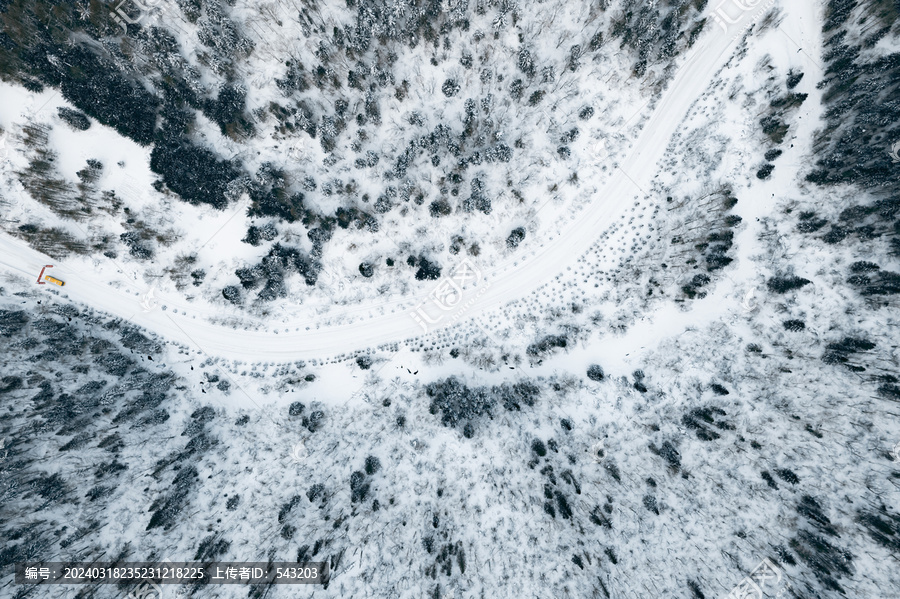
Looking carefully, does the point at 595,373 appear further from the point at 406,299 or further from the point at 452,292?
the point at 406,299

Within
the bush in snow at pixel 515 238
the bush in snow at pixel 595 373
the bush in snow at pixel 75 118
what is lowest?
the bush in snow at pixel 595 373

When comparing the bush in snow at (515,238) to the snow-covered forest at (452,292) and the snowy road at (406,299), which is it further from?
the snowy road at (406,299)

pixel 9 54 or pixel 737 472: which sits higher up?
pixel 9 54

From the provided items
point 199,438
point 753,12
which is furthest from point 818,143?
point 199,438

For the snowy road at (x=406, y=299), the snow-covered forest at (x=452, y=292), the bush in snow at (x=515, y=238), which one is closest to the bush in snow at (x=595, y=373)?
the snow-covered forest at (x=452, y=292)

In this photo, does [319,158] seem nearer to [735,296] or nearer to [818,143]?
[735,296]

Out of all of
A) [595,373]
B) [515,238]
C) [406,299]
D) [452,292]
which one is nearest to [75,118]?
[406,299]

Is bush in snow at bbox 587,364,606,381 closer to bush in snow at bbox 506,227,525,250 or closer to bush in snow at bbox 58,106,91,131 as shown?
bush in snow at bbox 506,227,525,250
